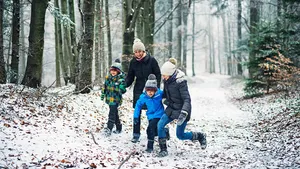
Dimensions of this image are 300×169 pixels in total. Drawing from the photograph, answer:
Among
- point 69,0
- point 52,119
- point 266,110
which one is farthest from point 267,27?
point 52,119

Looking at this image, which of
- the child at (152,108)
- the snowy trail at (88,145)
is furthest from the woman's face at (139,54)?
the snowy trail at (88,145)

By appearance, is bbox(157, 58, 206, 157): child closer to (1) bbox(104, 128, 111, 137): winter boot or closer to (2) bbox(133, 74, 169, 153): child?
(2) bbox(133, 74, 169, 153): child

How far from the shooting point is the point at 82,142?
6.10 m

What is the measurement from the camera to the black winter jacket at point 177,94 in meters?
5.94

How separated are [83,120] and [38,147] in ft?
8.11

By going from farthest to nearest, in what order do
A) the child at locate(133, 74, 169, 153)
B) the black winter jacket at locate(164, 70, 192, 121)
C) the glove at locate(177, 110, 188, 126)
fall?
the child at locate(133, 74, 169, 153) → the black winter jacket at locate(164, 70, 192, 121) → the glove at locate(177, 110, 188, 126)

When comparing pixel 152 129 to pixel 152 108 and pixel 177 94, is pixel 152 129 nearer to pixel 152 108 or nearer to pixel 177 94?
pixel 152 108

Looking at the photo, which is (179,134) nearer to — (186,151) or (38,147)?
(186,151)

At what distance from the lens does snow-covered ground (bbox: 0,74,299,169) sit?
505 centimetres

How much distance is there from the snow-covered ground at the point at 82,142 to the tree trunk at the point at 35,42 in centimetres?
A: 81

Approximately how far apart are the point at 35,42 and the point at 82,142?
4404 millimetres

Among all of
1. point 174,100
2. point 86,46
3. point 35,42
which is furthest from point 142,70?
point 35,42

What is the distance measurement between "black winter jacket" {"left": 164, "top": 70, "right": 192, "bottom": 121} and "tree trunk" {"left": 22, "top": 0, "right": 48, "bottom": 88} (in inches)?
195

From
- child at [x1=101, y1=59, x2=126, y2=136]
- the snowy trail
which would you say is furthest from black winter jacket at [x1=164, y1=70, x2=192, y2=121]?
child at [x1=101, y1=59, x2=126, y2=136]
